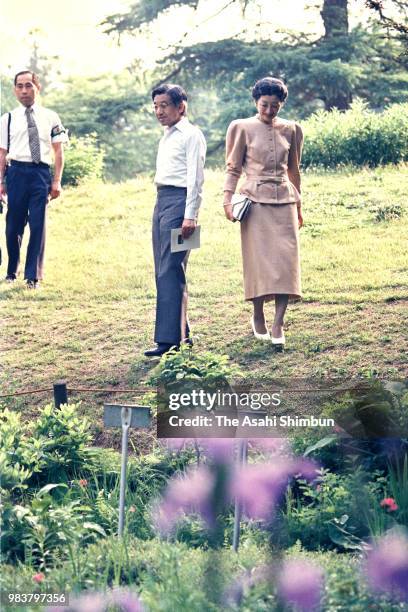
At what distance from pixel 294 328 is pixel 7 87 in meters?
5.29

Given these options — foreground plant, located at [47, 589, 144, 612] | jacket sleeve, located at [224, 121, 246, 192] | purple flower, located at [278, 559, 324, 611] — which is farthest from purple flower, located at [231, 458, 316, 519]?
jacket sleeve, located at [224, 121, 246, 192]

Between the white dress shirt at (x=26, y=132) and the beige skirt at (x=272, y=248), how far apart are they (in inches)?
66.2

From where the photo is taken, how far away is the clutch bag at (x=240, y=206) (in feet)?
18.1

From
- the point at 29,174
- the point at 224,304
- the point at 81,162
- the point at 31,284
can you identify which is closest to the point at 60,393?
the point at 224,304

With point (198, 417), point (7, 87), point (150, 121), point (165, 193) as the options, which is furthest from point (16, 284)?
point (150, 121)

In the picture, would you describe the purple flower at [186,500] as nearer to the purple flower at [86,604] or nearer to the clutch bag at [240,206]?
the purple flower at [86,604]

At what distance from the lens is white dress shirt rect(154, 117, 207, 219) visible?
5441mm

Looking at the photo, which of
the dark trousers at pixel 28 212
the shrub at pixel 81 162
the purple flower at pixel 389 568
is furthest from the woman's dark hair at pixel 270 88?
the shrub at pixel 81 162

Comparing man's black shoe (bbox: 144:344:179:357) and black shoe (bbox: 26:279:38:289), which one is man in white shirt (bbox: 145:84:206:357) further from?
black shoe (bbox: 26:279:38:289)

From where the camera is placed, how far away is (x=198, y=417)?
4.57m

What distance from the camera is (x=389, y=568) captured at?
12.0 feet

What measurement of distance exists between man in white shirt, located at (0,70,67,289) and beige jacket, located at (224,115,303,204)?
1563 millimetres

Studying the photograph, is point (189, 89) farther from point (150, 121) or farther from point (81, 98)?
point (150, 121)

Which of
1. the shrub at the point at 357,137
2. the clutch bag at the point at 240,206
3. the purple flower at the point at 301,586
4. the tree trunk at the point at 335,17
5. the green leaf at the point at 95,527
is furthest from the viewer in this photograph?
the shrub at the point at 357,137
